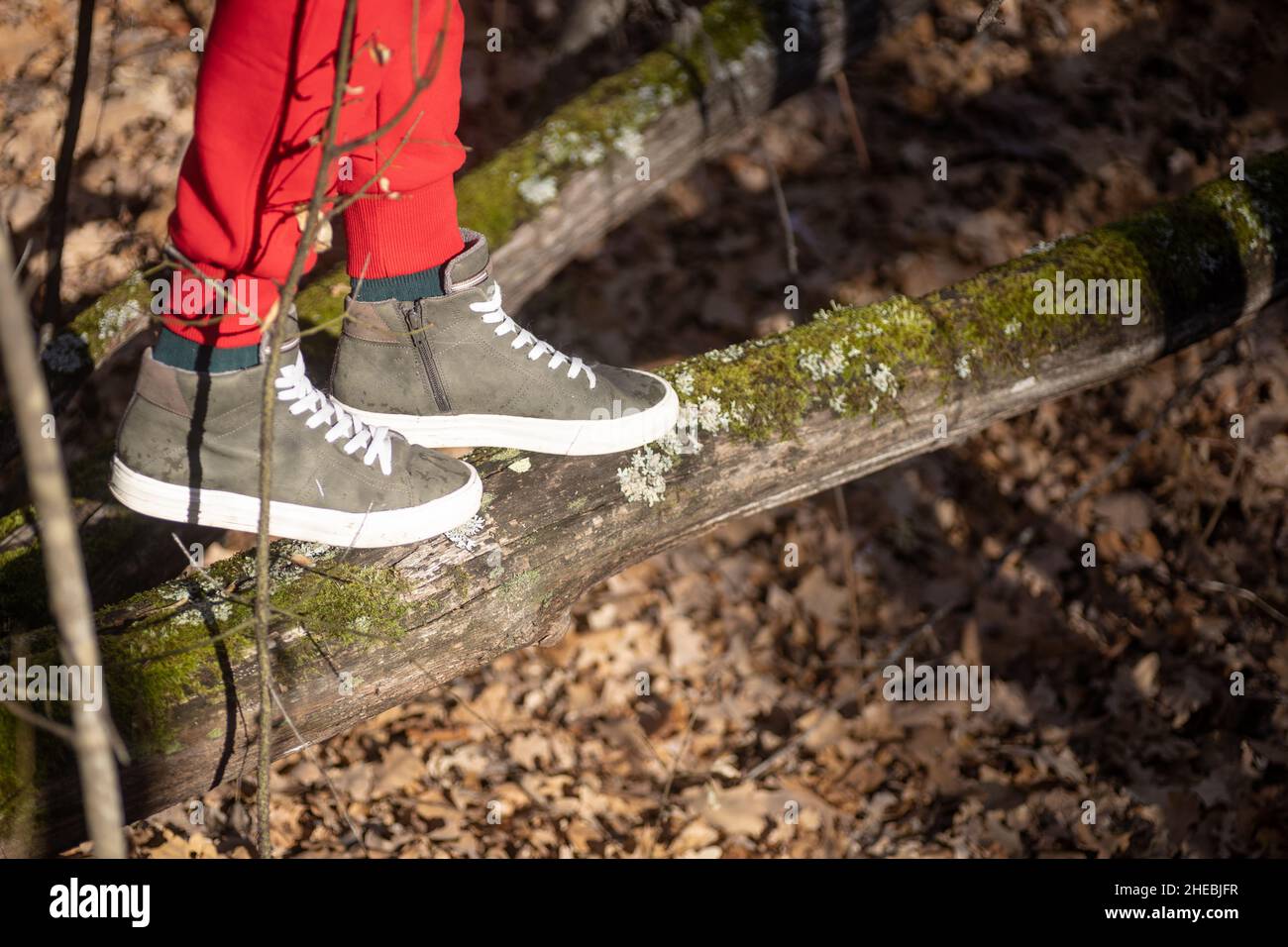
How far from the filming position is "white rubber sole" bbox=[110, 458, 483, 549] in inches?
81.2

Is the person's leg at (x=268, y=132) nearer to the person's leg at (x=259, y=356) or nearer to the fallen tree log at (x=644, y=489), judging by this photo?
the person's leg at (x=259, y=356)

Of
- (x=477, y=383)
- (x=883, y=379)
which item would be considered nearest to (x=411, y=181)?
(x=477, y=383)

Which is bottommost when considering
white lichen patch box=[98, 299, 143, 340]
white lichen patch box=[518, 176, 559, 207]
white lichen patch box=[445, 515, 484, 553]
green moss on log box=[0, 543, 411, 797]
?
green moss on log box=[0, 543, 411, 797]

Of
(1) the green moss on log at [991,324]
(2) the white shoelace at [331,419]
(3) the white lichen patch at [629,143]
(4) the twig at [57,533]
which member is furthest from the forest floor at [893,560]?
(4) the twig at [57,533]

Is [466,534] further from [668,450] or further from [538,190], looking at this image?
[538,190]

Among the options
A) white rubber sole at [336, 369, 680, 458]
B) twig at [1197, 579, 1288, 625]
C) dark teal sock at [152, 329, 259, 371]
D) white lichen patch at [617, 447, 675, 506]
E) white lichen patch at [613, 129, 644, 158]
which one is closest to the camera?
dark teal sock at [152, 329, 259, 371]

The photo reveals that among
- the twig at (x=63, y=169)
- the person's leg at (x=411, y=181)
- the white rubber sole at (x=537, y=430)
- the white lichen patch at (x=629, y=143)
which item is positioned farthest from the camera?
the white lichen patch at (x=629, y=143)

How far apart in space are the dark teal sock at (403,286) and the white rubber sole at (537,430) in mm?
308

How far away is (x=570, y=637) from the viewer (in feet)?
12.4

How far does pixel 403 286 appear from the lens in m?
2.19

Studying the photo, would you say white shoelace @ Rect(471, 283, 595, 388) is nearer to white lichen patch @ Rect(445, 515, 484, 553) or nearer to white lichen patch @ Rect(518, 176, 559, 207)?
white lichen patch @ Rect(445, 515, 484, 553)

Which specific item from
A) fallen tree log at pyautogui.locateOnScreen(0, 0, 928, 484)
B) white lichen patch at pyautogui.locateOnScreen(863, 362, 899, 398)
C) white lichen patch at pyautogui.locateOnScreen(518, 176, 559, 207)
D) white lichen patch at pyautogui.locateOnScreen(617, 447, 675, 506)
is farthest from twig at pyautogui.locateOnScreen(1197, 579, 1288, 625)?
white lichen patch at pyautogui.locateOnScreen(518, 176, 559, 207)

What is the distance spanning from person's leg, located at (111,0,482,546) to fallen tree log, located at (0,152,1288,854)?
17 cm

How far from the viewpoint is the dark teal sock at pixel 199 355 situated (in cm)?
198
